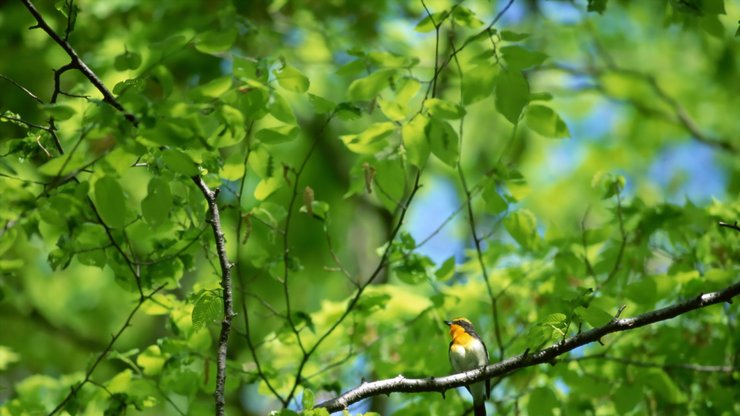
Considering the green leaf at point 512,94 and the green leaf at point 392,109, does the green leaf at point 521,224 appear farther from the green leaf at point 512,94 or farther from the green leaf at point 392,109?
the green leaf at point 392,109

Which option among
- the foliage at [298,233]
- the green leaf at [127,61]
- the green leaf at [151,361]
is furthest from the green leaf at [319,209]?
the green leaf at [151,361]

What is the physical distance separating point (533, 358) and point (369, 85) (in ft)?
4.29

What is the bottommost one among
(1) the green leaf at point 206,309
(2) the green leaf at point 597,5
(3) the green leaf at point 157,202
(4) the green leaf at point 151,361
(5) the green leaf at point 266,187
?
(1) the green leaf at point 206,309

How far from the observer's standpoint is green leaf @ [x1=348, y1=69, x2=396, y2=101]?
315 centimetres

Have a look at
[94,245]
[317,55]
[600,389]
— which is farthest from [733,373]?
[317,55]

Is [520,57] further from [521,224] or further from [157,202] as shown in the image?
[157,202]

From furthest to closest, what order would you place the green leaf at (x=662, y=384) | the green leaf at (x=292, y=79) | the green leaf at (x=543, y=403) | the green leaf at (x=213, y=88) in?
the green leaf at (x=662, y=384) → the green leaf at (x=543, y=403) → the green leaf at (x=292, y=79) → the green leaf at (x=213, y=88)

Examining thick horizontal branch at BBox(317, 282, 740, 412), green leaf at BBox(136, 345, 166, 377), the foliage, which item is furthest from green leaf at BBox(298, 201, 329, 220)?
green leaf at BBox(136, 345, 166, 377)

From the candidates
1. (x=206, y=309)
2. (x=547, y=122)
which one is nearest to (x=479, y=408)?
(x=547, y=122)

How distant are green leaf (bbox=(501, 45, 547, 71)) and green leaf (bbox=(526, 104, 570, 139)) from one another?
33cm

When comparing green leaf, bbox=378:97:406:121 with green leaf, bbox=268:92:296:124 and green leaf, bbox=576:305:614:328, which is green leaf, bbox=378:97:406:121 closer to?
green leaf, bbox=268:92:296:124

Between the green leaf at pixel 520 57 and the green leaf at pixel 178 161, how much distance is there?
4.53ft

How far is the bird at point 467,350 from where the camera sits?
171 inches

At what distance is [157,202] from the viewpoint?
2527 mm
